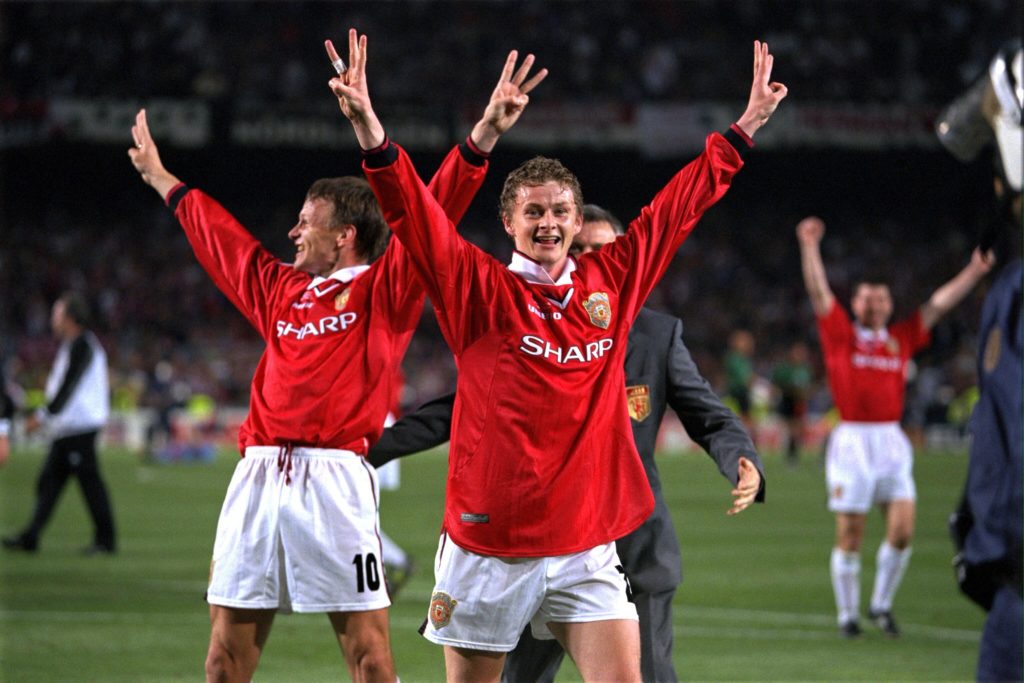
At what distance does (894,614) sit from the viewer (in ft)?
33.8

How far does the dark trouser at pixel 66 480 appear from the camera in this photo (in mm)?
12523

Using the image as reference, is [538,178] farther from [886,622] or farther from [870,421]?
[870,421]

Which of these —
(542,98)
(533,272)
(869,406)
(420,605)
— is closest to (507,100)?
(533,272)

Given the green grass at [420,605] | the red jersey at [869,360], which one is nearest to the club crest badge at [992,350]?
the green grass at [420,605]

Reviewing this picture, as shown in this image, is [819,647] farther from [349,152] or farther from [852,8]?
[852,8]

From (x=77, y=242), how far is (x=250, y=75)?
6.27m

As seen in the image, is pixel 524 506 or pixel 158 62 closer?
pixel 524 506

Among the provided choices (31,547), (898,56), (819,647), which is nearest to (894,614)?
(819,647)

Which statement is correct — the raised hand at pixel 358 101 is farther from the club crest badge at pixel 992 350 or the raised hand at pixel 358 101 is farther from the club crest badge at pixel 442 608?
the club crest badge at pixel 992 350

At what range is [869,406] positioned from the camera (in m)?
10.0

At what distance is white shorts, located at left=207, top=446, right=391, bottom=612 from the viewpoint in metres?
5.12

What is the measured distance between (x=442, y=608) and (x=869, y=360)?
6.24 meters

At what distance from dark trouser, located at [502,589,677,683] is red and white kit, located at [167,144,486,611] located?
0.56 meters

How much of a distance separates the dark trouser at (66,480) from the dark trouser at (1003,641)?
1020 cm
